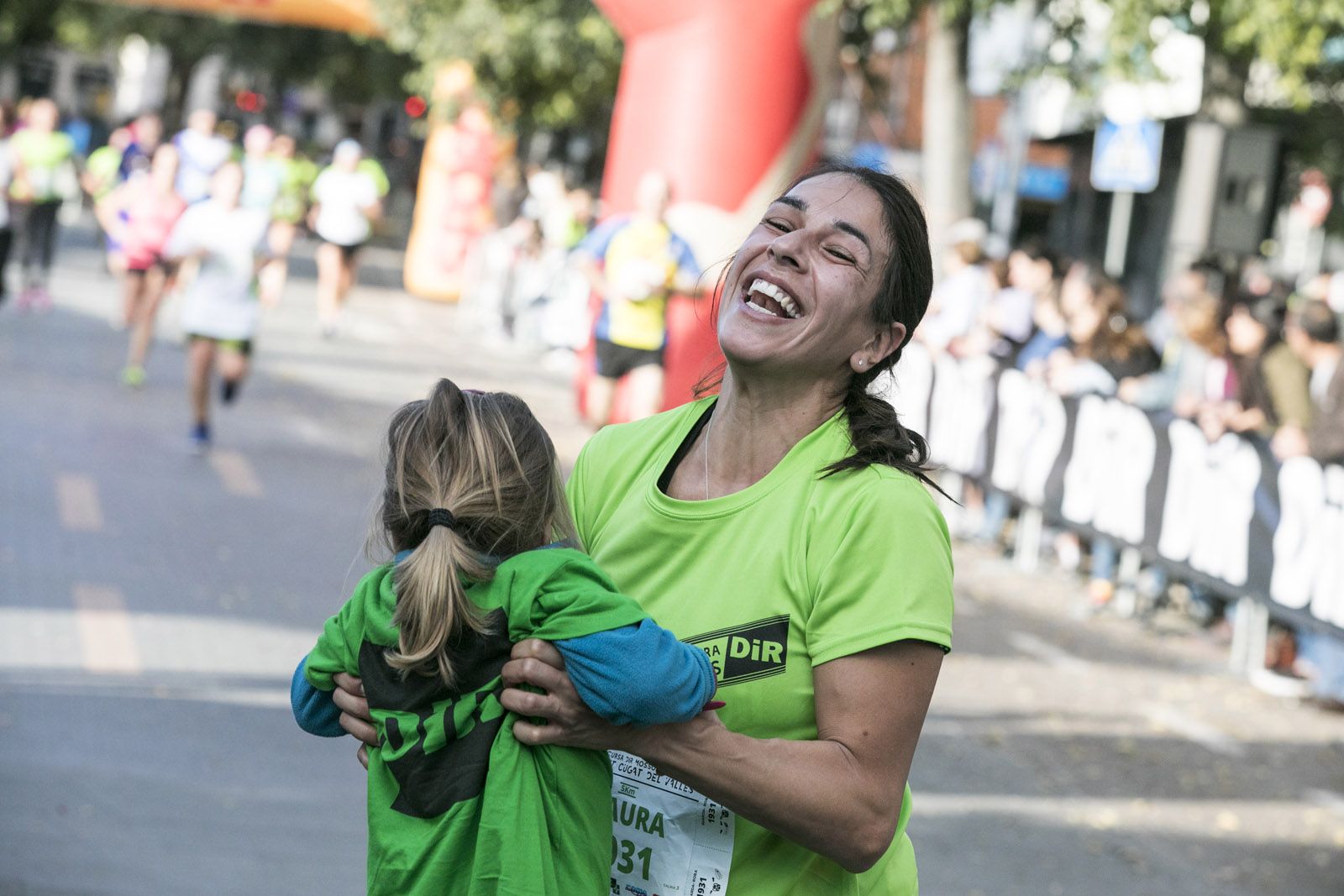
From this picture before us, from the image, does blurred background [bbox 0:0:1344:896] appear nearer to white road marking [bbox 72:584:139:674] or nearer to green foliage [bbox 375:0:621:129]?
white road marking [bbox 72:584:139:674]

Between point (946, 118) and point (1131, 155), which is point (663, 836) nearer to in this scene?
point (1131, 155)

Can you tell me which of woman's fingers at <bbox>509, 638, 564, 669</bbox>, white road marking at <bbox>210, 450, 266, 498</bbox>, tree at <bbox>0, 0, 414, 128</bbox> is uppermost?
tree at <bbox>0, 0, 414, 128</bbox>

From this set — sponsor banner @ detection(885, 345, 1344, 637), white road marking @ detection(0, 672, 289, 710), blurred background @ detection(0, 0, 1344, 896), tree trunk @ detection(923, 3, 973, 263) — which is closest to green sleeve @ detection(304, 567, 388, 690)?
blurred background @ detection(0, 0, 1344, 896)

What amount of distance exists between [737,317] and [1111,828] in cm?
466

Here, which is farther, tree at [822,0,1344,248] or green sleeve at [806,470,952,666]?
tree at [822,0,1344,248]

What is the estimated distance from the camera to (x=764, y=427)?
254 cm

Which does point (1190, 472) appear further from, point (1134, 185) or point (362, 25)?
point (362, 25)

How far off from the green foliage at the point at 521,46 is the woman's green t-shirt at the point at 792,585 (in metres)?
25.5

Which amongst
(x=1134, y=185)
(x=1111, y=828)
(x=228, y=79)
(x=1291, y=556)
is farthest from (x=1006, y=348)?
(x=228, y=79)

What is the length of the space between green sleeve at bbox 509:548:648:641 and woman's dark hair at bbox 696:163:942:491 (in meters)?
0.38

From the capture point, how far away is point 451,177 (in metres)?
28.1

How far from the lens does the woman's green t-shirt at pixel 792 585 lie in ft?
7.43

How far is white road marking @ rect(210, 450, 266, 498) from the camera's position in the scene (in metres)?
10.7

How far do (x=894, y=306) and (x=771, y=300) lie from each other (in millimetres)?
171
